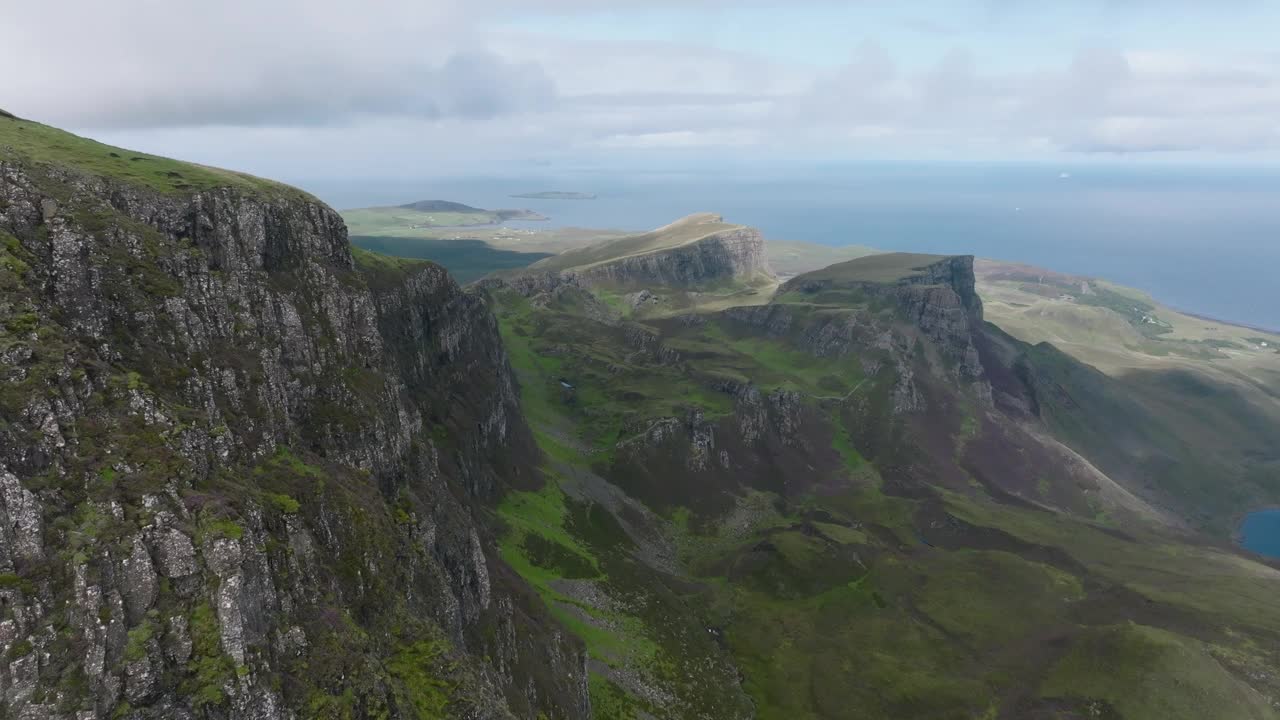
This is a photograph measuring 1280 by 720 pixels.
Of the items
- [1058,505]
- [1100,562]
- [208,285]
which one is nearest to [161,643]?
[208,285]

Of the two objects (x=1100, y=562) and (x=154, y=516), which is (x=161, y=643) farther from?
(x=1100, y=562)

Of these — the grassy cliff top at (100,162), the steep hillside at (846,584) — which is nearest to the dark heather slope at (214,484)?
the grassy cliff top at (100,162)

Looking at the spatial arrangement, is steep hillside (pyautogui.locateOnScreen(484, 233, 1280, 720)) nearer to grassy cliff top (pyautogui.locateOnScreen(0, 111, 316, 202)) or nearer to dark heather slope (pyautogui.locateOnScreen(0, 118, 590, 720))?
dark heather slope (pyautogui.locateOnScreen(0, 118, 590, 720))

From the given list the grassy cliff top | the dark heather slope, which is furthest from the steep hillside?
the grassy cliff top

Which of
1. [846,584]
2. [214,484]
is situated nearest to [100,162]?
[214,484]

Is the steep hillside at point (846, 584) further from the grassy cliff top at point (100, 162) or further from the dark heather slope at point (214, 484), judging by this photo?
the grassy cliff top at point (100, 162)
